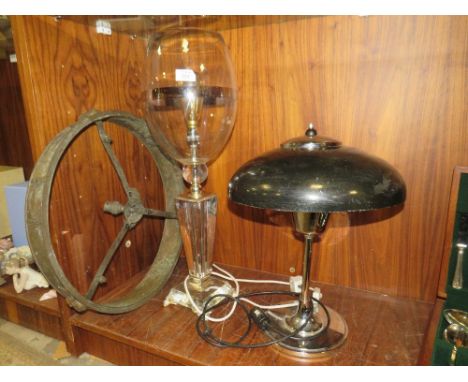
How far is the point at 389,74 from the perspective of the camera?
2.50ft

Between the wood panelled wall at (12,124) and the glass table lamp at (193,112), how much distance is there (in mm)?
988

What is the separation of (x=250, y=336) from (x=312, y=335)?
0.42ft

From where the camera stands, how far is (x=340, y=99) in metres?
0.82

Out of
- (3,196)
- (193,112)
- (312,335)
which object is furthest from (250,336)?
(3,196)

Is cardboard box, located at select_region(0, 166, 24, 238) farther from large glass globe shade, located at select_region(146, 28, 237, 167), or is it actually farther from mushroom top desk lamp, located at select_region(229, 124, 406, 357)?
mushroom top desk lamp, located at select_region(229, 124, 406, 357)

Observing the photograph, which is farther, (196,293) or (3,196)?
(3,196)

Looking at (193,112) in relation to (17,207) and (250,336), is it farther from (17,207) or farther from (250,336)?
(17,207)

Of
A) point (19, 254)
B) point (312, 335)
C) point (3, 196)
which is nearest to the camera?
point (312, 335)

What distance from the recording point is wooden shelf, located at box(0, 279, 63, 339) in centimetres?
83

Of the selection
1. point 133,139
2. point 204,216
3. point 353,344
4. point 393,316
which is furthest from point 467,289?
point 133,139

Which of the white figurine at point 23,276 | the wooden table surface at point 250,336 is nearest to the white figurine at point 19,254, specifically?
the white figurine at point 23,276

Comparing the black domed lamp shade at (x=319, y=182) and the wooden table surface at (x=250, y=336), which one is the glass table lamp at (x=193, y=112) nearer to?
the wooden table surface at (x=250, y=336)

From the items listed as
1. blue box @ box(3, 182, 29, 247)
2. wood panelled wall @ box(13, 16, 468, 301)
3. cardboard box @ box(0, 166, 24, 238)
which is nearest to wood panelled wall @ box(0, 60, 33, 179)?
cardboard box @ box(0, 166, 24, 238)
